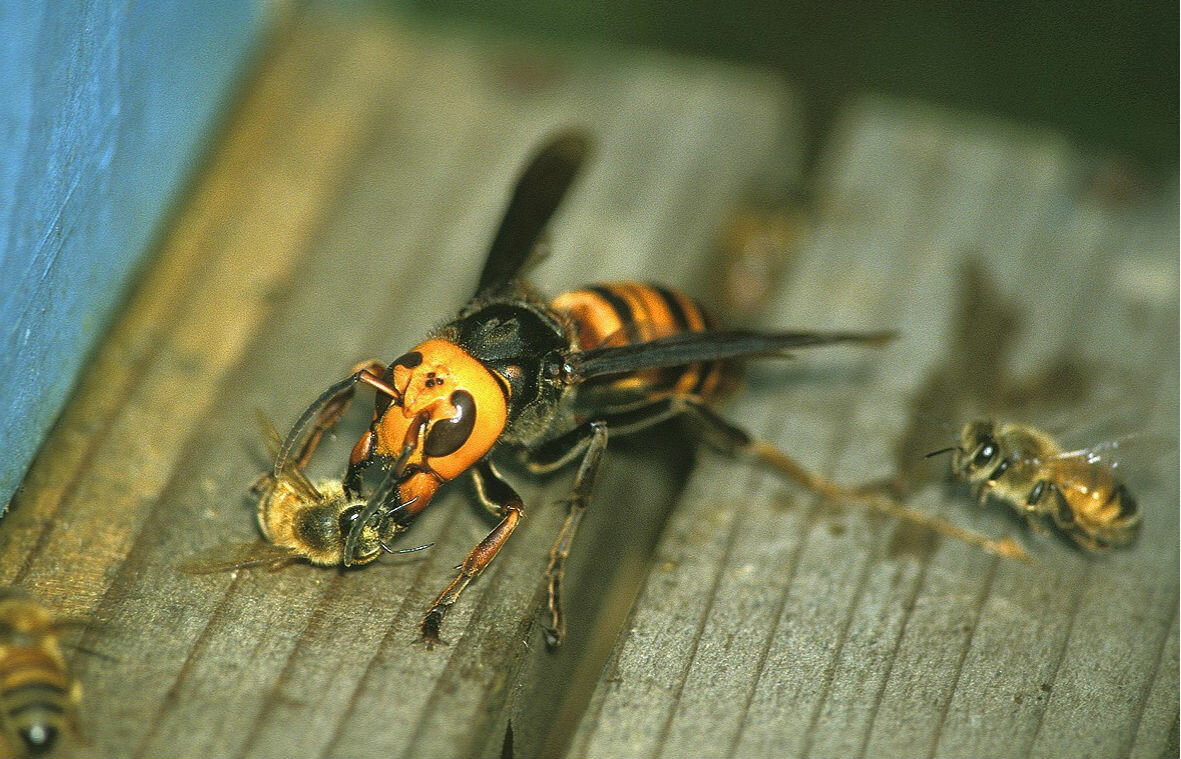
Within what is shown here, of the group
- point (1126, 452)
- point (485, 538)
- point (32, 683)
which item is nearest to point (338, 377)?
point (485, 538)

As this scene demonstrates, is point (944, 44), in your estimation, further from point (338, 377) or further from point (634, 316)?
point (338, 377)

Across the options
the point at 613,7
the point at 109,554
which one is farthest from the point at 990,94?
the point at 109,554

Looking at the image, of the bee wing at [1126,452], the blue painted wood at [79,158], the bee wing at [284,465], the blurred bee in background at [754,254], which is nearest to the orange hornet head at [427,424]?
the bee wing at [284,465]

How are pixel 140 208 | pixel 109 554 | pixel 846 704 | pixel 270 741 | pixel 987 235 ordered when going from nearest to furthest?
pixel 270 741, pixel 846 704, pixel 109 554, pixel 140 208, pixel 987 235

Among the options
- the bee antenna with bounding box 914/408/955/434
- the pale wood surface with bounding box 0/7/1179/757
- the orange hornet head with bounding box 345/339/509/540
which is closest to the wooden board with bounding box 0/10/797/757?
the pale wood surface with bounding box 0/7/1179/757

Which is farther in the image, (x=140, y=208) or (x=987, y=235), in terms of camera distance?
(x=987, y=235)

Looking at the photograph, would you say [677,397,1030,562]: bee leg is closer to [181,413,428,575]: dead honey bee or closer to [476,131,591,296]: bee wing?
[476,131,591,296]: bee wing

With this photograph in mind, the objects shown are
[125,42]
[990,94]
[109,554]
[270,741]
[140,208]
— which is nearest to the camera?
[270,741]

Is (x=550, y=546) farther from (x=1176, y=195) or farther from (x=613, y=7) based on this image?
(x=613, y=7)
